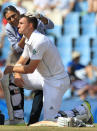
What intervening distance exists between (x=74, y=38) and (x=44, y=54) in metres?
6.64

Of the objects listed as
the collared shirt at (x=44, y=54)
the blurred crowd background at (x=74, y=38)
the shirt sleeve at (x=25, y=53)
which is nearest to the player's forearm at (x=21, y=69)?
→ the collared shirt at (x=44, y=54)

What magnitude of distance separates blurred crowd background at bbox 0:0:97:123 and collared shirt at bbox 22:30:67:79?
167 inches

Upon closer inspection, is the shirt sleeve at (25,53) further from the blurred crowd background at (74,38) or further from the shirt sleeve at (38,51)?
the blurred crowd background at (74,38)

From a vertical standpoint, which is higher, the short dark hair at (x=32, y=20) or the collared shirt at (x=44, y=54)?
the short dark hair at (x=32, y=20)

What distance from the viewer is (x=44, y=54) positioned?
484 cm

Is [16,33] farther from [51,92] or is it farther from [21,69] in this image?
[51,92]

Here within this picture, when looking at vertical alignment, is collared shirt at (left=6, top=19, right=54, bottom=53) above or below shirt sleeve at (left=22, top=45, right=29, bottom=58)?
above

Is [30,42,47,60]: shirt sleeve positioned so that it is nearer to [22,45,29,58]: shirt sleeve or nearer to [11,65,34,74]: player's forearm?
[11,65,34,74]: player's forearm

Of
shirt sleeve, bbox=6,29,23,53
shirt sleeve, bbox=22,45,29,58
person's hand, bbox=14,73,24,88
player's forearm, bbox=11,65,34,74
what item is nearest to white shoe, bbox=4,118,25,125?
person's hand, bbox=14,73,24,88

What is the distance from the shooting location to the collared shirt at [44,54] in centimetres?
470

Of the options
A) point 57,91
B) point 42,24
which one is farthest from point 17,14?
point 57,91

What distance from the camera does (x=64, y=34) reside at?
12.1 metres

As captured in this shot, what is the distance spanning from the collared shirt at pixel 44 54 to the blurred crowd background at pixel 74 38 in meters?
4.24

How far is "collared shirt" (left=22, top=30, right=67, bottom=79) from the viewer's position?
470 centimetres
